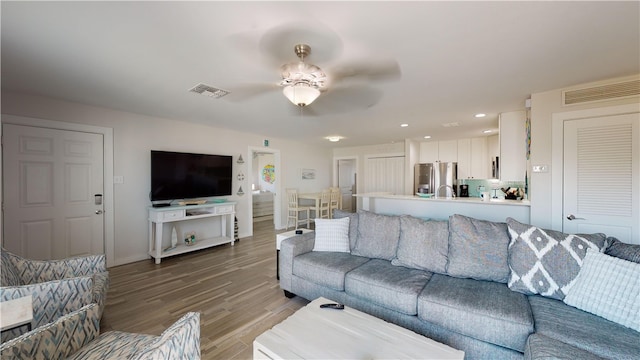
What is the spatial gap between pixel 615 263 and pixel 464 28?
1.70 m

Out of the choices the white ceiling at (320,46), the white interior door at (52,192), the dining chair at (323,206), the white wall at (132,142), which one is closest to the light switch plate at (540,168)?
the white ceiling at (320,46)

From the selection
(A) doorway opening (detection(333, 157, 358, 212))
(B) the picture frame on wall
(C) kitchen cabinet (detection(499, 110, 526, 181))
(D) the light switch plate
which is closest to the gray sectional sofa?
(D) the light switch plate

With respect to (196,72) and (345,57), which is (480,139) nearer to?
(345,57)

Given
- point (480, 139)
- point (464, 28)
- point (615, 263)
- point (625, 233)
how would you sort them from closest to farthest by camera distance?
point (615, 263) < point (464, 28) < point (625, 233) < point (480, 139)

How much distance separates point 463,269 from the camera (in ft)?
6.52

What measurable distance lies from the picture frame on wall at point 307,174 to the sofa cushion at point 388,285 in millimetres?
4577

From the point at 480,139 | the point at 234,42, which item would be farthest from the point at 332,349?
the point at 480,139

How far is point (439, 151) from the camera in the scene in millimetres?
6199

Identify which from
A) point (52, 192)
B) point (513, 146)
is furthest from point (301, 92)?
point (52, 192)

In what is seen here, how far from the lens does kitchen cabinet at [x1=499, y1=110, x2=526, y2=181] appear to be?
3.44m

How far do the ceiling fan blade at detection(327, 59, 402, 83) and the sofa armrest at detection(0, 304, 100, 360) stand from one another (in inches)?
91.8

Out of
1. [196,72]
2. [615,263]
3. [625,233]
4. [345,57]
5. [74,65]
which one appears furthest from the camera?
[625,233]

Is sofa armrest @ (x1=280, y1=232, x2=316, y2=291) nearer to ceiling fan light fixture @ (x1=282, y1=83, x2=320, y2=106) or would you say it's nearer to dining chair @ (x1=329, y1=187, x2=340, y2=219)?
ceiling fan light fixture @ (x1=282, y1=83, x2=320, y2=106)

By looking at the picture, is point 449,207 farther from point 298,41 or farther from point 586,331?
point 298,41
